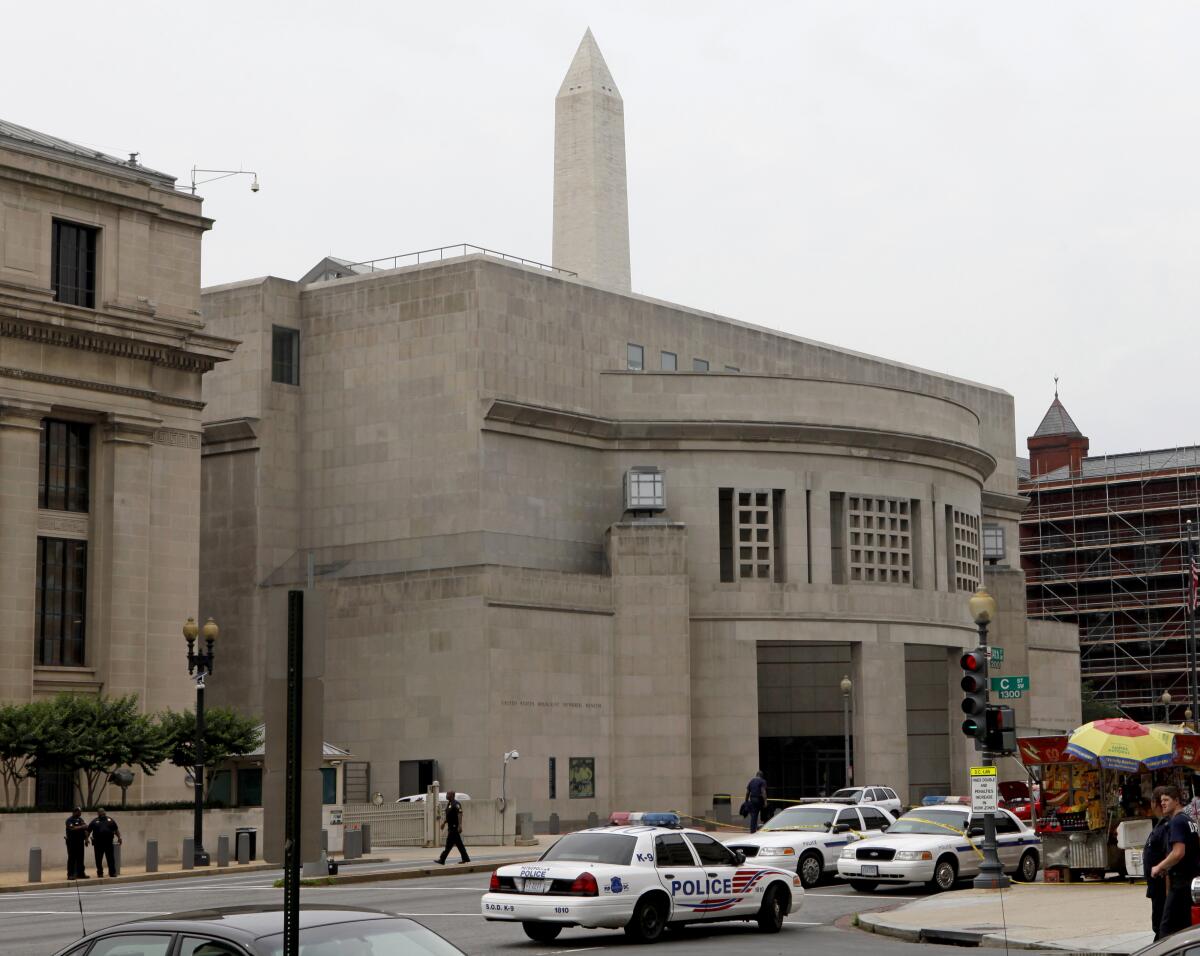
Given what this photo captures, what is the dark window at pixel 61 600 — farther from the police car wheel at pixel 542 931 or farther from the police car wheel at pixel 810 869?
the police car wheel at pixel 542 931

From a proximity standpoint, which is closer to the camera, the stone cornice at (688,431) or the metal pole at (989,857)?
the metal pole at (989,857)

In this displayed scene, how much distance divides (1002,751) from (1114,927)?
5605 millimetres

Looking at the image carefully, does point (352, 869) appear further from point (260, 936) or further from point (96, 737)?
point (260, 936)

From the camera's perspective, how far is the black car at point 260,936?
1052 cm

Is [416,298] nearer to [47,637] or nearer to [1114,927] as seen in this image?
[47,637]

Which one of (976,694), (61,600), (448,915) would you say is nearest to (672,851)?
(448,915)

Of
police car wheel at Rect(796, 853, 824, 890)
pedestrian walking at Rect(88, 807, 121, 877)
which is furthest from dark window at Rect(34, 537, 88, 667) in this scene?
police car wheel at Rect(796, 853, 824, 890)

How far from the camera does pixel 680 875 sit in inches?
950

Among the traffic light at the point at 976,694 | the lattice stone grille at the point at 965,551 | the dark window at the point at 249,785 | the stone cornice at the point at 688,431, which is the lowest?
the dark window at the point at 249,785

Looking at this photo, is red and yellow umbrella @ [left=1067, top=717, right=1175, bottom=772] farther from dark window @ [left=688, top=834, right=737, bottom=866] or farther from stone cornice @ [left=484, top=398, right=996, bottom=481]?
stone cornice @ [left=484, top=398, right=996, bottom=481]

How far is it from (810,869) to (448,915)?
321 inches

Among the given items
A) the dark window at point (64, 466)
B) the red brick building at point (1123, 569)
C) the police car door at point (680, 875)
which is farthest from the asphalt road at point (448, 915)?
the red brick building at point (1123, 569)

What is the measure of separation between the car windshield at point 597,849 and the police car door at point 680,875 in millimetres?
444

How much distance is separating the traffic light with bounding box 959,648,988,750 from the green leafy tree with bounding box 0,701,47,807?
26045mm
